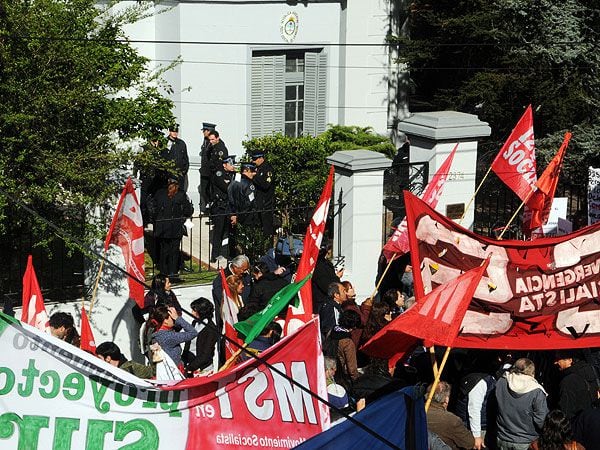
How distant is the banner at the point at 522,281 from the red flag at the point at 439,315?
1.22m

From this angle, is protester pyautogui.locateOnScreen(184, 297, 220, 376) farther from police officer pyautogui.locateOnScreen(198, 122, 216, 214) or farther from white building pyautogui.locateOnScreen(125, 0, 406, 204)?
white building pyautogui.locateOnScreen(125, 0, 406, 204)

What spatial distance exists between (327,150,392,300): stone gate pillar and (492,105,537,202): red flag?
1790 mm

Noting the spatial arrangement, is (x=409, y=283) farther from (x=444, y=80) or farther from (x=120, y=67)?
(x=444, y=80)

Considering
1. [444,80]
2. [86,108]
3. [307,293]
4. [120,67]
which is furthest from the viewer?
[444,80]

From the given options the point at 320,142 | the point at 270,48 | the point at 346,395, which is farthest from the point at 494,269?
the point at 270,48

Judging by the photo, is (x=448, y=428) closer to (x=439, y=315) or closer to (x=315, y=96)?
(x=439, y=315)

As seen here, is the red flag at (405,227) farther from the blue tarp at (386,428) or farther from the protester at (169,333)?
the blue tarp at (386,428)

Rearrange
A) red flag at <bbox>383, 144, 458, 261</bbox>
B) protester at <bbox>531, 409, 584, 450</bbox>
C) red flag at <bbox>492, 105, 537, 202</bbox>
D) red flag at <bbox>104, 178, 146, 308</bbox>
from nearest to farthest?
protester at <bbox>531, 409, 584, 450</bbox> → red flag at <bbox>104, 178, 146, 308</bbox> → red flag at <bbox>383, 144, 458, 261</bbox> → red flag at <bbox>492, 105, 537, 202</bbox>

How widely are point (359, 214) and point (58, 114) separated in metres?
4.13

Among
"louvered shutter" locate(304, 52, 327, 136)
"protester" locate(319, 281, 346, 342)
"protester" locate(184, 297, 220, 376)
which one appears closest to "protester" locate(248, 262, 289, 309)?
"protester" locate(319, 281, 346, 342)

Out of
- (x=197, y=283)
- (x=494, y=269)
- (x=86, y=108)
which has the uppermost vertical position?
(x=86, y=108)

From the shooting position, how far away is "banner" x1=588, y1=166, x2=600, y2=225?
14461 millimetres

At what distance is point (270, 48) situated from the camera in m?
20.0

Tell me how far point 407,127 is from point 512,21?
4.49m
